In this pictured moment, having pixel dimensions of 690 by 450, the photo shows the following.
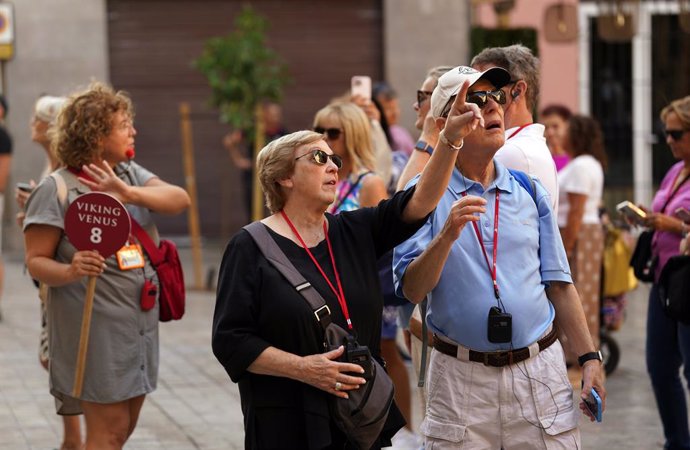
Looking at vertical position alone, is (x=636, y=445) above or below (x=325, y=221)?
below

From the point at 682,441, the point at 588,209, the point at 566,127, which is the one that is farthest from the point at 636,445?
the point at 566,127

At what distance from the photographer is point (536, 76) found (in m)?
4.91

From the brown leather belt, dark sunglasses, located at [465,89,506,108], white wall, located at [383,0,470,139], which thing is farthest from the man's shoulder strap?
white wall, located at [383,0,470,139]

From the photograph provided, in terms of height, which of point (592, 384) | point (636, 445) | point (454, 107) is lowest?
point (636, 445)

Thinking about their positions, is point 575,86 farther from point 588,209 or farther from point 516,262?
point 516,262

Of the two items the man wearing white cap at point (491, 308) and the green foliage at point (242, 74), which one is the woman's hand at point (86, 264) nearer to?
the man wearing white cap at point (491, 308)

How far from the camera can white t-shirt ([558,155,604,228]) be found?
347 inches

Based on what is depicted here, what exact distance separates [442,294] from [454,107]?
68 centimetres

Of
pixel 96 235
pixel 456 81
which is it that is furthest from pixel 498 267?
pixel 96 235

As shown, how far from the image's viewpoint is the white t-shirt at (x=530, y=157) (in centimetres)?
481

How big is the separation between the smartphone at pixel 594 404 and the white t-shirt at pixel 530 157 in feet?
2.45

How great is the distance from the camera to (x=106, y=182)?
540 centimetres

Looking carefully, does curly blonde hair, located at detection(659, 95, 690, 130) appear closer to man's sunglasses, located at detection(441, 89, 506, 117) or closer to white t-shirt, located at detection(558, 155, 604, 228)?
white t-shirt, located at detection(558, 155, 604, 228)

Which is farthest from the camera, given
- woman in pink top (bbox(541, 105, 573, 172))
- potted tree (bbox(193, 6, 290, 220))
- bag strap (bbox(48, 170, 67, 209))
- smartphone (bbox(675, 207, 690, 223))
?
potted tree (bbox(193, 6, 290, 220))
